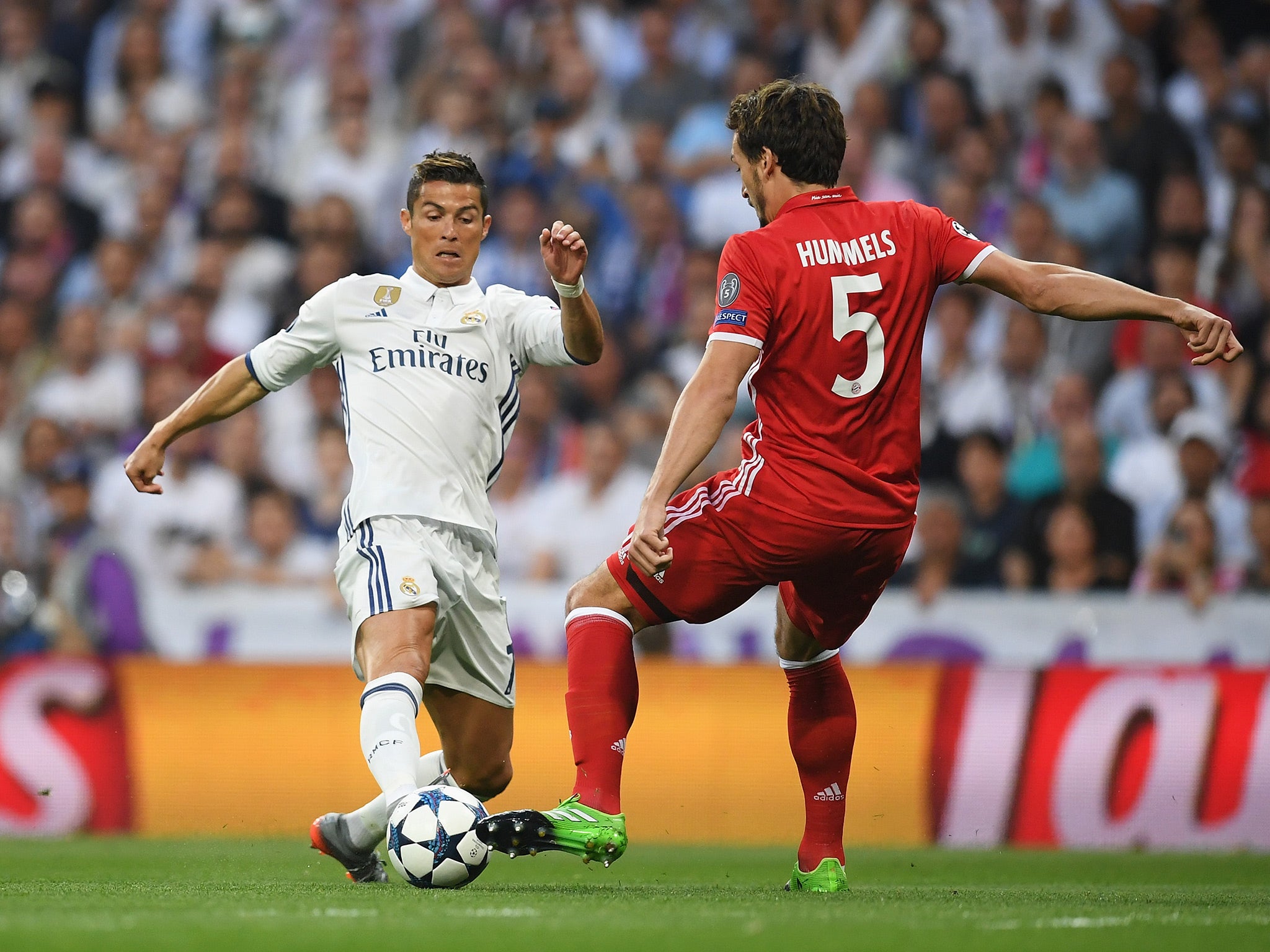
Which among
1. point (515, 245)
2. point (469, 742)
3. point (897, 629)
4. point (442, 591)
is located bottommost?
point (469, 742)

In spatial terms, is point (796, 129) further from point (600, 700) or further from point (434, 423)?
point (600, 700)

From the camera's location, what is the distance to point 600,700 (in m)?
5.18

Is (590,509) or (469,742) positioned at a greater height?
(590,509)

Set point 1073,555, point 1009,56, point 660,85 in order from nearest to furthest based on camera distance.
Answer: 1. point 1073,555
2. point 1009,56
3. point 660,85

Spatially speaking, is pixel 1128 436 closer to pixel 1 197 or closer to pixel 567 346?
pixel 567 346

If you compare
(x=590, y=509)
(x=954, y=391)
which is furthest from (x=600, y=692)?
(x=954, y=391)

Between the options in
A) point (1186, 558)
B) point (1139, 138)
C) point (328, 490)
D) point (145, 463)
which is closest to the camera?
point (145, 463)

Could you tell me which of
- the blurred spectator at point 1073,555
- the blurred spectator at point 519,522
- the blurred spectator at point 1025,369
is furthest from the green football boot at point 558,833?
the blurred spectator at point 1025,369

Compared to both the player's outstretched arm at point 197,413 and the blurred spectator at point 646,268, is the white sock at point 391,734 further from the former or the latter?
the blurred spectator at point 646,268

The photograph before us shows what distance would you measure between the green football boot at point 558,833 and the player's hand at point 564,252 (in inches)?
65.4

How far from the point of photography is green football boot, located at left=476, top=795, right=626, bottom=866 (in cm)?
461

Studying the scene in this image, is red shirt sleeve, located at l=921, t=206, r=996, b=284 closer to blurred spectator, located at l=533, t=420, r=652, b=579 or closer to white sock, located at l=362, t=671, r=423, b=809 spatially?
white sock, located at l=362, t=671, r=423, b=809

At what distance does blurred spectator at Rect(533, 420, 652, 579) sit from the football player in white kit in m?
4.85

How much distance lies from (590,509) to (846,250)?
593 cm
